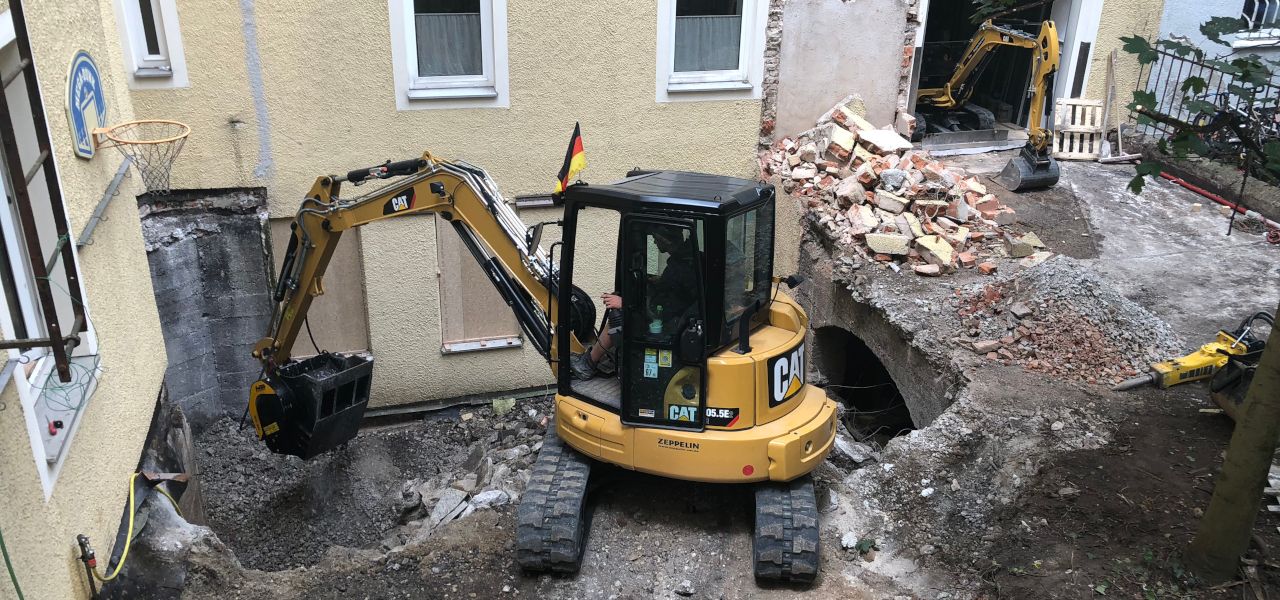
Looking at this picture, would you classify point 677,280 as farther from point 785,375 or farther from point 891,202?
point 891,202

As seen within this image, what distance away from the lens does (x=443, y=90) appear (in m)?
8.64

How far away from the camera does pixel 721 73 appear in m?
9.62

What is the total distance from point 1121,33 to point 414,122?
8449 millimetres

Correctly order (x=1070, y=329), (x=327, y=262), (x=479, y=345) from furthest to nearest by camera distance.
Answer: (x=479, y=345), (x=1070, y=329), (x=327, y=262)

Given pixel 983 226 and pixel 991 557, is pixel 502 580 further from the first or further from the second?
pixel 983 226

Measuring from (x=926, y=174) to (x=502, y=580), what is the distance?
6.60 meters

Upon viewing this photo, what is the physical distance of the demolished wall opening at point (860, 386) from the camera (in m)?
9.67

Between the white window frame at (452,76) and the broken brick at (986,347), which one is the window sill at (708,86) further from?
the broken brick at (986,347)

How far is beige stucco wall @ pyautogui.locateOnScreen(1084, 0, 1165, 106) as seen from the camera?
11203mm

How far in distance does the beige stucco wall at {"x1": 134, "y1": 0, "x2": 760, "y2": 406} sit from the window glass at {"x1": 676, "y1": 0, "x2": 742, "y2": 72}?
18.0 inches


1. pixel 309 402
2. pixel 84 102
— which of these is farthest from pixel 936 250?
pixel 84 102

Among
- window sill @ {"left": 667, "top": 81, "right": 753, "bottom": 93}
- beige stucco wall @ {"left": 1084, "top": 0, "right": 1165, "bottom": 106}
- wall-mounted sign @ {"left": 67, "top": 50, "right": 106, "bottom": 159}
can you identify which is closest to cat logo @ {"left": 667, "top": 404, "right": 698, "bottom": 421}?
wall-mounted sign @ {"left": 67, "top": 50, "right": 106, "bottom": 159}

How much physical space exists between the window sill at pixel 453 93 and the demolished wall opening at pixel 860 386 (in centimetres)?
423

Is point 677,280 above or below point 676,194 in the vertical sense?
below
